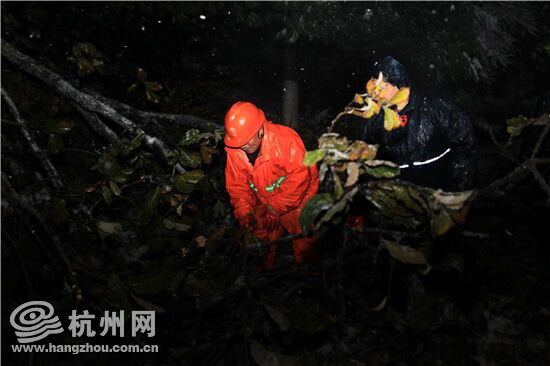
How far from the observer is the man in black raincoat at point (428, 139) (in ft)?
12.3

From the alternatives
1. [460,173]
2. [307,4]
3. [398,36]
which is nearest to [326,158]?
[460,173]

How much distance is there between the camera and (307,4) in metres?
5.98

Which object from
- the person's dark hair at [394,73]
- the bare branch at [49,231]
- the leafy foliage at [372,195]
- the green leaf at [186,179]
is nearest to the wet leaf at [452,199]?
the leafy foliage at [372,195]

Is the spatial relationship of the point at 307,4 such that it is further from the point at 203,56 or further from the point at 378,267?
the point at 203,56

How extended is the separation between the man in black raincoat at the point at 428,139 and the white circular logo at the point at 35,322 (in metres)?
3.22

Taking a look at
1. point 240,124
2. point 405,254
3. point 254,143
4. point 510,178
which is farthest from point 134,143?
point 510,178

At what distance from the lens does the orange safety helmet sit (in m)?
3.21

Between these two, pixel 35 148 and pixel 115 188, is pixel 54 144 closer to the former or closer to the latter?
pixel 35 148

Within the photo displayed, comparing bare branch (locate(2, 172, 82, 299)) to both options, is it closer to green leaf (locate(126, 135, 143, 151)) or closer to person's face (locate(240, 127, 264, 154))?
green leaf (locate(126, 135, 143, 151))

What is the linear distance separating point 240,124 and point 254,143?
0.31m

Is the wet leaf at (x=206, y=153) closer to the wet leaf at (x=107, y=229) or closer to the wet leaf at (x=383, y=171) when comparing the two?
the wet leaf at (x=107, y=229)

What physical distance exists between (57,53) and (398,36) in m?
7.29

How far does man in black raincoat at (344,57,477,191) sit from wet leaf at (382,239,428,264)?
2361 millimetres

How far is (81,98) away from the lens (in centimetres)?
289
